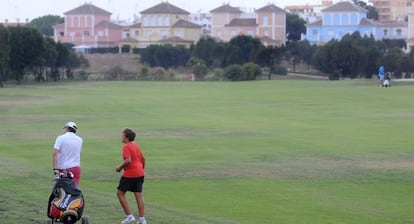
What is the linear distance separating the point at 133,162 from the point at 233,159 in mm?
12425

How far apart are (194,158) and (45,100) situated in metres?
37.8

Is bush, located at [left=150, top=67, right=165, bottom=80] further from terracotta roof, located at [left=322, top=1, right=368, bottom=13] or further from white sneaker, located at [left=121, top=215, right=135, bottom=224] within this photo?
white sneaker, located at [left=121, top=215, right=135, bottom=224]

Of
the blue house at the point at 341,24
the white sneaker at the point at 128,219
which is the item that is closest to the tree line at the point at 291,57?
the blue house at the point at 341,24

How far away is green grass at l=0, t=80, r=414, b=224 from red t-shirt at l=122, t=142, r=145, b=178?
42.3 inches

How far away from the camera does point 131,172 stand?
18.8 meters

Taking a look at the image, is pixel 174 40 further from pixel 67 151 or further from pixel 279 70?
pixel 67 151

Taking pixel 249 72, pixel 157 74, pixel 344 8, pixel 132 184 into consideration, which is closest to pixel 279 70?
pixel 157 74

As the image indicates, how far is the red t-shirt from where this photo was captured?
18.6 m

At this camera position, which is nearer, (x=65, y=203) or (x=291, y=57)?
(x=65, y=203)

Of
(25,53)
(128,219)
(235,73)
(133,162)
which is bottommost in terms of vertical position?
(235,73)

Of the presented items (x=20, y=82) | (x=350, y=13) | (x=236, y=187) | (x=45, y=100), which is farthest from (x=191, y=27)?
(x=236, y=187)

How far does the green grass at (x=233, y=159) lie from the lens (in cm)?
2119

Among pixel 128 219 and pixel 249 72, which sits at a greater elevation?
pixel 128 219

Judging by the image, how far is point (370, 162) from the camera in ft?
98.8
